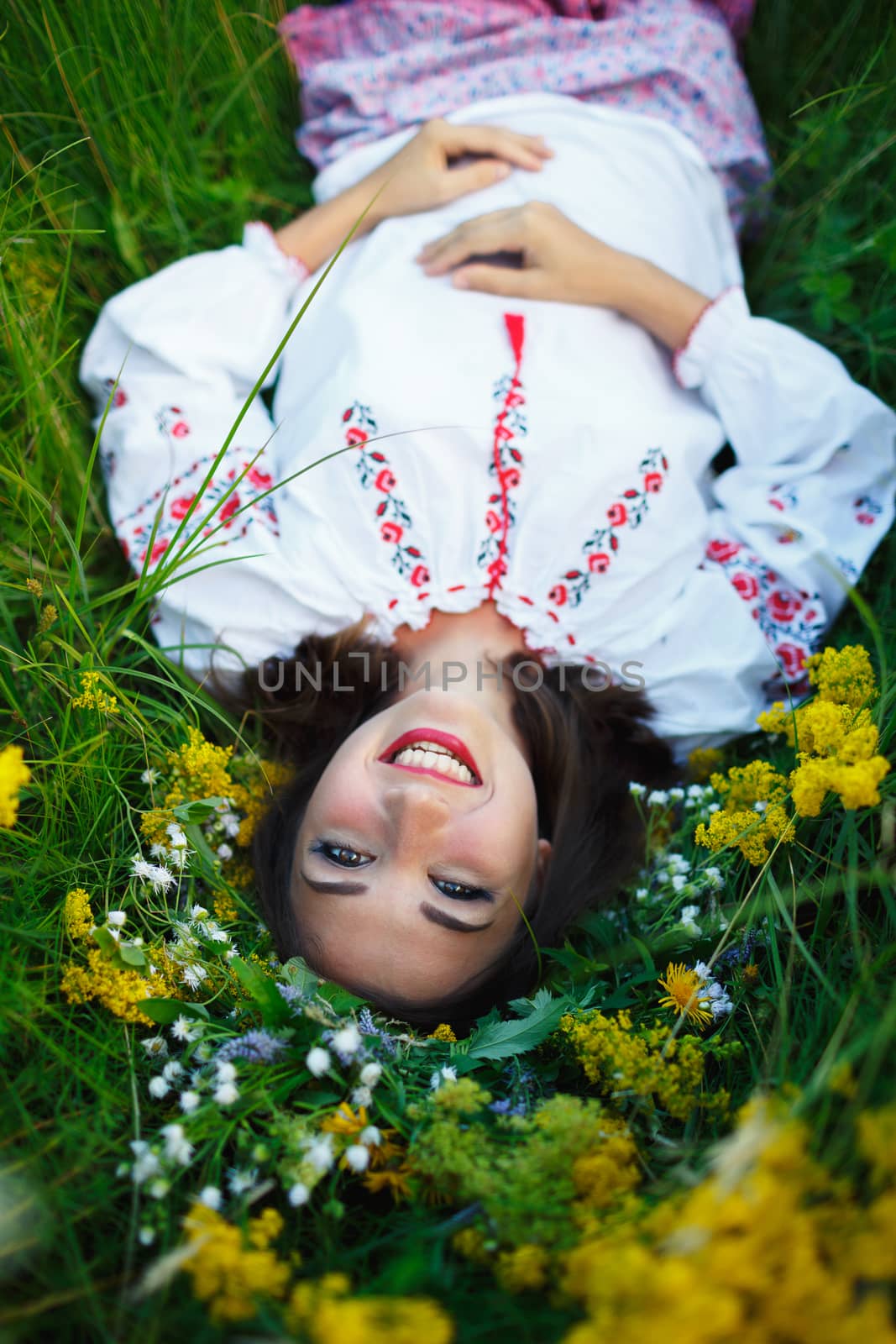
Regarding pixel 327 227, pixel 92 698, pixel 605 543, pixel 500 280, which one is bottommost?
pixel 605 543

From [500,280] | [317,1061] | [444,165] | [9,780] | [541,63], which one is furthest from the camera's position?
[541,63]

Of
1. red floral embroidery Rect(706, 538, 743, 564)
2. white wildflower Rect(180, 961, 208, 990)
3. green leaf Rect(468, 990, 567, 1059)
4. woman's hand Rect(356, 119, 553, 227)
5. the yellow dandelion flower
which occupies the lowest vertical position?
green leaf Rect(468, 990, 567, 1059)

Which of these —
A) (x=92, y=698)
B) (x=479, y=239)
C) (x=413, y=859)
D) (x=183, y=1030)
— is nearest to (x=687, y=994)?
(x=413, y=859)

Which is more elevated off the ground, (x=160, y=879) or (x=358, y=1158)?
(x=160, y=879)

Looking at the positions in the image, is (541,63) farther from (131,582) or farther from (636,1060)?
(636,1060)

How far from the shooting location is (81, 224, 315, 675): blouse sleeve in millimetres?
2412

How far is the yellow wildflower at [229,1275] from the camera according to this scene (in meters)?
1.12

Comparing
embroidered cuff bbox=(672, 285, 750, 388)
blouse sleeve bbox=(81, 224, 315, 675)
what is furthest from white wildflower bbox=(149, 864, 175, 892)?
embroidered cuff bbox=(672, 285, 750, 388)

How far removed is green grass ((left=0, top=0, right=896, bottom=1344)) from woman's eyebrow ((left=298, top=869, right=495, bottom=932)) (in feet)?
0.89

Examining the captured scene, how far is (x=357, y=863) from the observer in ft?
6.62

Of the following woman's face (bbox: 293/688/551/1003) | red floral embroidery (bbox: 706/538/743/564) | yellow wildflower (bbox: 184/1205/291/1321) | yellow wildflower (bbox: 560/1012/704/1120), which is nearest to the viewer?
yellow wildflower (bbox: 184/1205/291/1321)

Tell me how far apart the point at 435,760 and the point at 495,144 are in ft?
6.28

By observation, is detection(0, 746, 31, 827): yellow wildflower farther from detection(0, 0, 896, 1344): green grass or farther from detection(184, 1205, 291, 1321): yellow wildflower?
detection(184, 1205, 291, 1321): yellow wildflower

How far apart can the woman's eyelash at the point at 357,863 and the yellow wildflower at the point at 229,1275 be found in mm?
836
